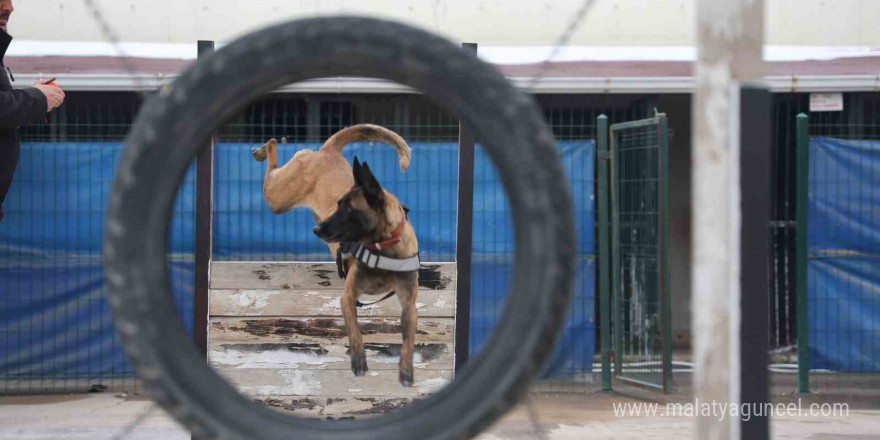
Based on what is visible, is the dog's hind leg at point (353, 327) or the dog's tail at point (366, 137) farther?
the dog's tail at point (366, 137)

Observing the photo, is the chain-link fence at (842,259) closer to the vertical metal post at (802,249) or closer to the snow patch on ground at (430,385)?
the vertical metal post at (802,249)

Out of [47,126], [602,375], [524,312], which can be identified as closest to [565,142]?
[602,375]

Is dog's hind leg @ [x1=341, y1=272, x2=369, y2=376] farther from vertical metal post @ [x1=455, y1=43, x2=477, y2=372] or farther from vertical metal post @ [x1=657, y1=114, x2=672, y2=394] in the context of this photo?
vertical metal post @ [x1=657, y1=114, x2=672, y2=394]

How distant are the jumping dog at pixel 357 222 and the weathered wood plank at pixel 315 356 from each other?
164 mm

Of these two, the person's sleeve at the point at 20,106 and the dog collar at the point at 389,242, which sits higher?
the person's sleeve at the point at 20,106

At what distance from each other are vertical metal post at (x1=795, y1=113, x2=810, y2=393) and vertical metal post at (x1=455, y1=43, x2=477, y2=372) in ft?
12.2

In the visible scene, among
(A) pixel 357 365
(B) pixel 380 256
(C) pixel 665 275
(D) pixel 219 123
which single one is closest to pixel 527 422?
(C) pixel 665 275

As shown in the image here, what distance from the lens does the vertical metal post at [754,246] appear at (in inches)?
95.8

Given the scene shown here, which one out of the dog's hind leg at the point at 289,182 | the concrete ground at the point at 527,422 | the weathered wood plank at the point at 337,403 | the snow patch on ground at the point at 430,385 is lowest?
the concrete ground at the point at 527,422

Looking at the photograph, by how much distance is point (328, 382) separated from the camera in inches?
175

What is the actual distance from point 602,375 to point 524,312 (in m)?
5.09

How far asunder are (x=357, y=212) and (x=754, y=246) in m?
1.82

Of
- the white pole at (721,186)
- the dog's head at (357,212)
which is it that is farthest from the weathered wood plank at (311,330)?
the white pole at (721,186)

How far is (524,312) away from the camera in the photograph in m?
2.17
